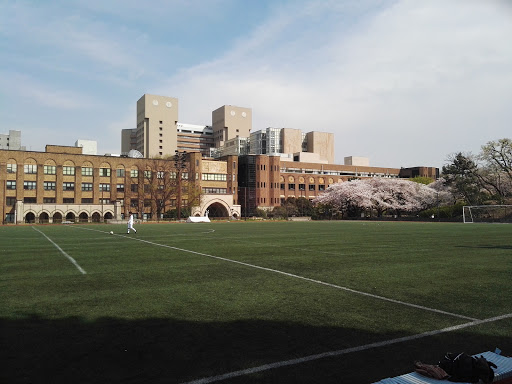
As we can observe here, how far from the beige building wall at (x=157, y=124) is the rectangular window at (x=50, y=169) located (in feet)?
246

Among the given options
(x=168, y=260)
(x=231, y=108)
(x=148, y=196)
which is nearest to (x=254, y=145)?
(x=231, y=108)

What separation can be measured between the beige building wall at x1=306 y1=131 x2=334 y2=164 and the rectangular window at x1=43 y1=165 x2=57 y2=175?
10690cm

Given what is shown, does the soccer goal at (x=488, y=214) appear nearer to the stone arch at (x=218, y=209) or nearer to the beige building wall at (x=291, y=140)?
the stone arch at (x=218, y=209)

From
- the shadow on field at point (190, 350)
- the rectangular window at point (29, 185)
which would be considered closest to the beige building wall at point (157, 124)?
the rectangular window at point (29, 185)

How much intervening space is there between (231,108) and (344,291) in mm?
178408

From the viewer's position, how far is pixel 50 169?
84750mm

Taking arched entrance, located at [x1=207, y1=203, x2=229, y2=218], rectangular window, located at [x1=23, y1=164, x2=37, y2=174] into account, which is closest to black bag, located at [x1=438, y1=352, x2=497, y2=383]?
rectangular window, located at [x1=23, y1=164, x2=37, y2=174]

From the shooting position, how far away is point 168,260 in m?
13.8

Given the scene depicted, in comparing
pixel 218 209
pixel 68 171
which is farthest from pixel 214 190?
pixel 68 171

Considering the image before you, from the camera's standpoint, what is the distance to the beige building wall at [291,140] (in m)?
159

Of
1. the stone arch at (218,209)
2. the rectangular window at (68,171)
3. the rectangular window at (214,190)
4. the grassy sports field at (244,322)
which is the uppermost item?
the rectangular window at (68,171)

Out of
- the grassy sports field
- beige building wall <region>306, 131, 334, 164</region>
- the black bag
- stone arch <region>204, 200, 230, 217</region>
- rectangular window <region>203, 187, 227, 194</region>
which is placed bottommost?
the grassy sports field

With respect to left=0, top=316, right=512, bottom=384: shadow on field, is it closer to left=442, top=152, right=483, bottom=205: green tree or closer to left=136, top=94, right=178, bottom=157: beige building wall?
left=442, top=152, right=483, bottom=205: green tree

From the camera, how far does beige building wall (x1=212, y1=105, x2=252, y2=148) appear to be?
180m
